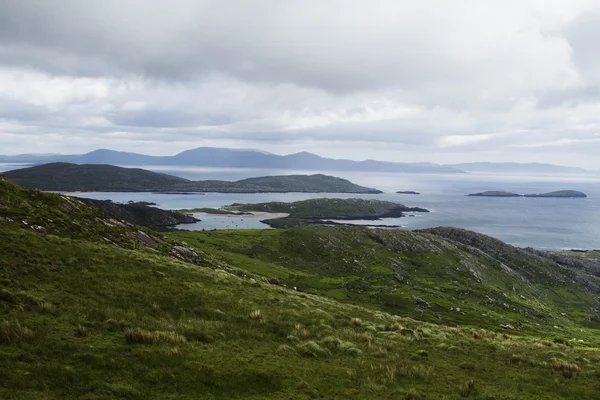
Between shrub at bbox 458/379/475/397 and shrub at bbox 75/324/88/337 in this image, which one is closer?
shrub at bbox 458/379/475/397

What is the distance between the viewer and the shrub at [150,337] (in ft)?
58.6

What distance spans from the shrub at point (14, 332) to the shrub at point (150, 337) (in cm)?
385

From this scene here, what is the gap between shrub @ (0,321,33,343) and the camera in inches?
607

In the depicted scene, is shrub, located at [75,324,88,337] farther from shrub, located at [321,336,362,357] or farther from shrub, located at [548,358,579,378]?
shrub, located at [548,358,579,378]

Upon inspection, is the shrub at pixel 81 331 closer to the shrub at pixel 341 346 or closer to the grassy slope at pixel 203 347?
the grassy slope at pixel 203 347

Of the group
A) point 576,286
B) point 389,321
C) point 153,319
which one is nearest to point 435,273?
point 576,286

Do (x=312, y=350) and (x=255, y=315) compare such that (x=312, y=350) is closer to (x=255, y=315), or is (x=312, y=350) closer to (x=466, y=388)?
(x=255, y=315)

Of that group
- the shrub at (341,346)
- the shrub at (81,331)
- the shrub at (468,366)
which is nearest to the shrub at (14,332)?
the shrub at (81,331)

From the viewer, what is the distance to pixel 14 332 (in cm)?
1576

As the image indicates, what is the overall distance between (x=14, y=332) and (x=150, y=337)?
5282 mm

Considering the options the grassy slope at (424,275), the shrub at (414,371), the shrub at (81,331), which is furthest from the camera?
the grassy slope at (424,275)

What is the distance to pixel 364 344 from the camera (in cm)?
2334

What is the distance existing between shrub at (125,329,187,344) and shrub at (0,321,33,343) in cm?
385

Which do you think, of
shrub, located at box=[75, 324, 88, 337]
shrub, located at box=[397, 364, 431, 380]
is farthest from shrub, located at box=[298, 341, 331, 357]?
shrub, located at box=[75, 324, 88, 337]
